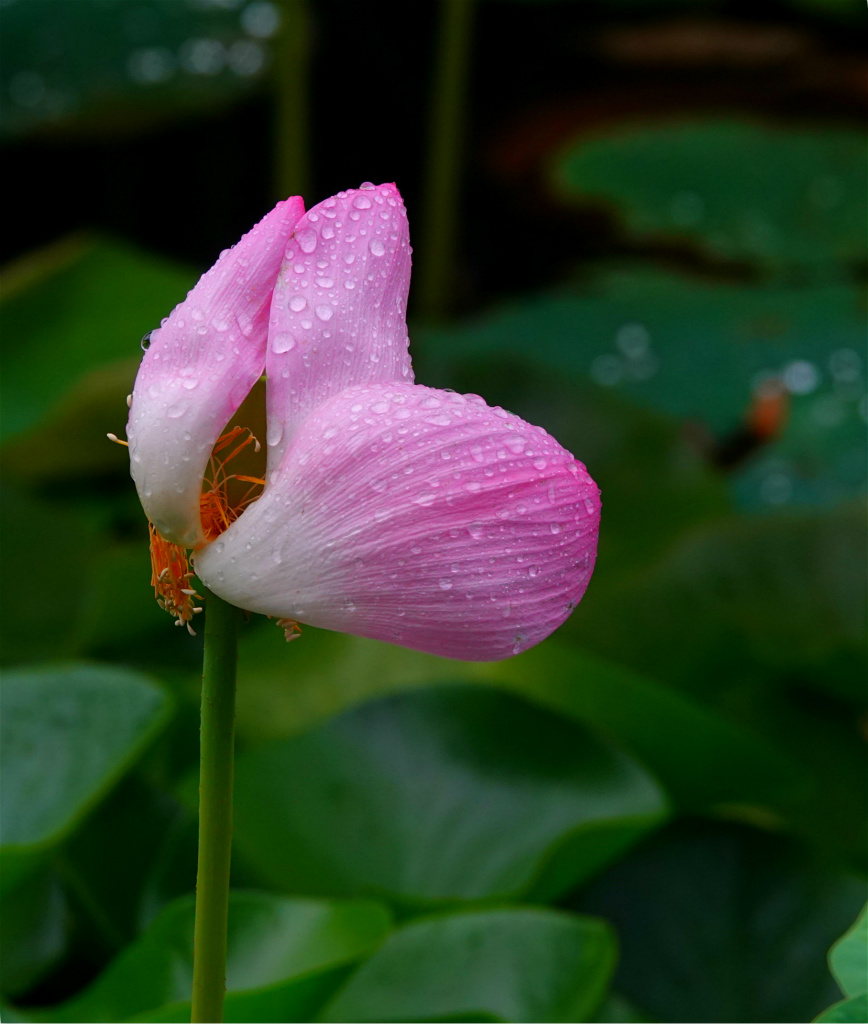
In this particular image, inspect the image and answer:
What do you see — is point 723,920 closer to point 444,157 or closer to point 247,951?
point 247,951

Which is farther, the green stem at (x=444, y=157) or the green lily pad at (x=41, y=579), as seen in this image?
the green stem at (x=444, y=157)

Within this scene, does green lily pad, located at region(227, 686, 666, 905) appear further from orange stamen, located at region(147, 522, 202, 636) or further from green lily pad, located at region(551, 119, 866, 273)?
green lily pad, located at region(551, 119, 866, 273)

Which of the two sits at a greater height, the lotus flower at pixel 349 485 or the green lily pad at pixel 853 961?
the lotus flower at pixel 349 485

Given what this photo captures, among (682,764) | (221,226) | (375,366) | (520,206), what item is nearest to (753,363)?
(520,206)

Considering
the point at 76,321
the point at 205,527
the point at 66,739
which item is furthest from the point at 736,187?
the point at 205,527

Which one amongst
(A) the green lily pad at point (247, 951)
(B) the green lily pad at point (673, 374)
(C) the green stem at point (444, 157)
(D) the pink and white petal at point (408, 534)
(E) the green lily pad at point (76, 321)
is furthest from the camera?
(C) the green stem at point (444, 157)

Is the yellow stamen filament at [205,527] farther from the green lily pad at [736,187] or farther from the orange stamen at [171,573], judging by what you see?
the green lily pad at [736,187]

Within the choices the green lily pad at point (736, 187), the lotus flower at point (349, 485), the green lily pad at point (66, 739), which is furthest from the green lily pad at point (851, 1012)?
the green lily pad at point (736, 187)
